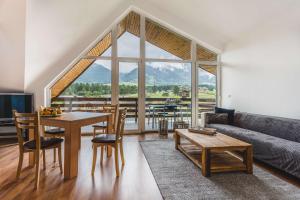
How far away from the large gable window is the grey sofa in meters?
1.49

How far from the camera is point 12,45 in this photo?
334 centimetres

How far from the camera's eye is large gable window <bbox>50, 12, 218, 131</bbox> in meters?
5.04

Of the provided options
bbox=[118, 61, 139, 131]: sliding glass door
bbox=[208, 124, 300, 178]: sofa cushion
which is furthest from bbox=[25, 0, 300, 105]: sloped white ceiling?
bbox=[208, 124, 300, 178]: sofa cushion

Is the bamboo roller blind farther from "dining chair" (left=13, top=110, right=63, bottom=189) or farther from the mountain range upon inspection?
"dining chair" (left=13, top=110, right=63, bottom=189)

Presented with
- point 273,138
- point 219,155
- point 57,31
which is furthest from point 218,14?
point 57,31

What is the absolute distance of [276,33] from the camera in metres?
3.89

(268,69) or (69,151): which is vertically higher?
(268,69)

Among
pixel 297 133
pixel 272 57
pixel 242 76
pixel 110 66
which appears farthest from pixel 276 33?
pixel 110 66

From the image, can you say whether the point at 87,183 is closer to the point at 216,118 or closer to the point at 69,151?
the point at 69,151

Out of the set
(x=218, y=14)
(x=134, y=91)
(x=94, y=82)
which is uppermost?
(x=218, y=14)

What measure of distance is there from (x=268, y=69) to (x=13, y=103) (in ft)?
18.2

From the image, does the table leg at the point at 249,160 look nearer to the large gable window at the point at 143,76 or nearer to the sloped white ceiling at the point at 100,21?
the sloped white ceiling at the point at 100,21

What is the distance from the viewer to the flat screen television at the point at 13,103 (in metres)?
4.12

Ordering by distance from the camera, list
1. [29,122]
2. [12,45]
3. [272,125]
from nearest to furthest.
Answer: [29,122] < [12,45] < [272,125]
